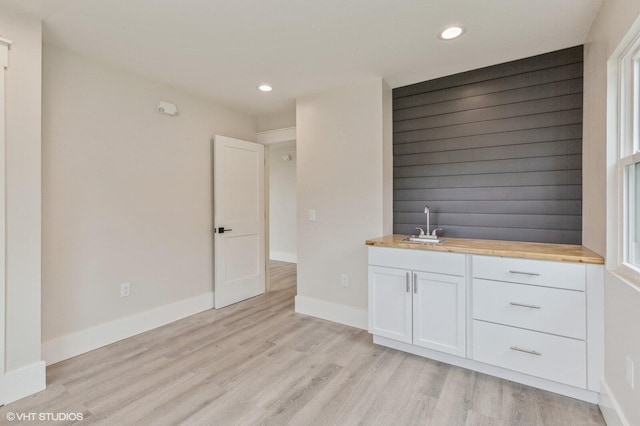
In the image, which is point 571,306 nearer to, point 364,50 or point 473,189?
point 473,189

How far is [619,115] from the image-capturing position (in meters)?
1.64

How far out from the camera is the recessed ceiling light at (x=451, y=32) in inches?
81.8

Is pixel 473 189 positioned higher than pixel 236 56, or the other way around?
pixel 236 56

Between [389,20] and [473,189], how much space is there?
1566 millimetres

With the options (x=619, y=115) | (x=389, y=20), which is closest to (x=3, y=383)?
(x=389, y=20)

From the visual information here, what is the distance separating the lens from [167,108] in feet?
9.98

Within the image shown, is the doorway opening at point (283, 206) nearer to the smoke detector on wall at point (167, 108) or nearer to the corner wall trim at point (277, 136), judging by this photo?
the corner wall trim at point (277, 136)

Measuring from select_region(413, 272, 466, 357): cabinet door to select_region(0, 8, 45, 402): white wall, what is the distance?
2589 millimetres

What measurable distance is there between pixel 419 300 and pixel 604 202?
4.21ft

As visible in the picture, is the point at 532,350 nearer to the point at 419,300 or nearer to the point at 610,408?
the point at 610,408

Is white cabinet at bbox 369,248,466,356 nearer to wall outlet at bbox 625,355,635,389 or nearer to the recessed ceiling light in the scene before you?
wall outlet at bbox 625,355,635,389

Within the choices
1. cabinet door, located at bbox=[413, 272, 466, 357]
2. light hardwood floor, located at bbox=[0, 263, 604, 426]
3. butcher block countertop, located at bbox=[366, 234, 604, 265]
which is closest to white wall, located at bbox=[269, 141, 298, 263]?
light hardwood floor, located at bbox=[0, 263, 604, 426]

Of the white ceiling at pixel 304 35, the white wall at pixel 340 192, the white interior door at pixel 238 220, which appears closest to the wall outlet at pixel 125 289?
the white interior door at pixel 238 220

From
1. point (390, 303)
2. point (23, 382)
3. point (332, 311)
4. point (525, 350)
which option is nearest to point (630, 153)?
point (525, 350)
